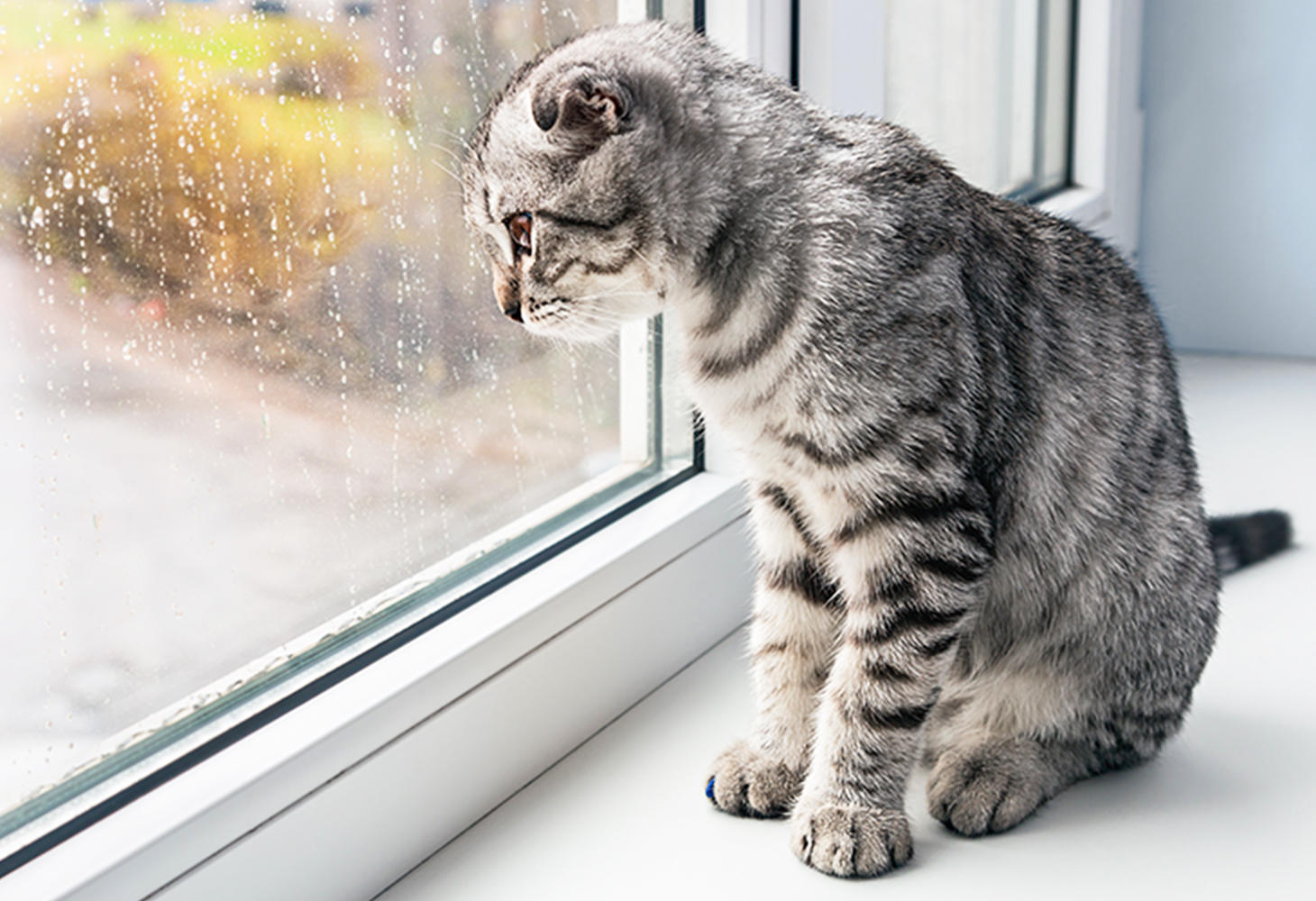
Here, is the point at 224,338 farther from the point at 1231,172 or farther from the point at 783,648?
the point at 1231,172

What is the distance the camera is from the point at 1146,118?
230 cm

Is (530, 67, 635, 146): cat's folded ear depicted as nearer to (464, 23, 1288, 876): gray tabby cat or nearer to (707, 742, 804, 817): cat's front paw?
(464, 23, 1288, 876): gray tabby cat

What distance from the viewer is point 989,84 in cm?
212

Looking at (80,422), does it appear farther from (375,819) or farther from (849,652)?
(849,652)

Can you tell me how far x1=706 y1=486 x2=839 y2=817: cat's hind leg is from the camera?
3.58 ft

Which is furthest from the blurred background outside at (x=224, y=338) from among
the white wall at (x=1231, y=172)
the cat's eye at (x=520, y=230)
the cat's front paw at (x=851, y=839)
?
the white wall at (x=1231, y=172)

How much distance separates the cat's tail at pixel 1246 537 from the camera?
1.49m

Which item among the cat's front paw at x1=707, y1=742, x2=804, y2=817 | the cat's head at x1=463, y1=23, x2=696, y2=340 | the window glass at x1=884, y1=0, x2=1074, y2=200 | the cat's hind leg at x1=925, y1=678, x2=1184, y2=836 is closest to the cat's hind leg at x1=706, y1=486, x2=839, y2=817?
the cat's front paw at x1=707, y1=742, x2=804, y2=817

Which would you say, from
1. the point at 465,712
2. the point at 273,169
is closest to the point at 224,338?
the point at 273,169

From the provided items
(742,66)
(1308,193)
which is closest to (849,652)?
(742,66)

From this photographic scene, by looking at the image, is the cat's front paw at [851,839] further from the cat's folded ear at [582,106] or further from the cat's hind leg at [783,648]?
the cat's folded ear at [582,106]

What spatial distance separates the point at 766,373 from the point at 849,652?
21cm

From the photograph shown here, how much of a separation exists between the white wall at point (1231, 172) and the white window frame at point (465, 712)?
1019 mm

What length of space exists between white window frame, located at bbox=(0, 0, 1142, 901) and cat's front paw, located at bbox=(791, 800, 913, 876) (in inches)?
9.8
